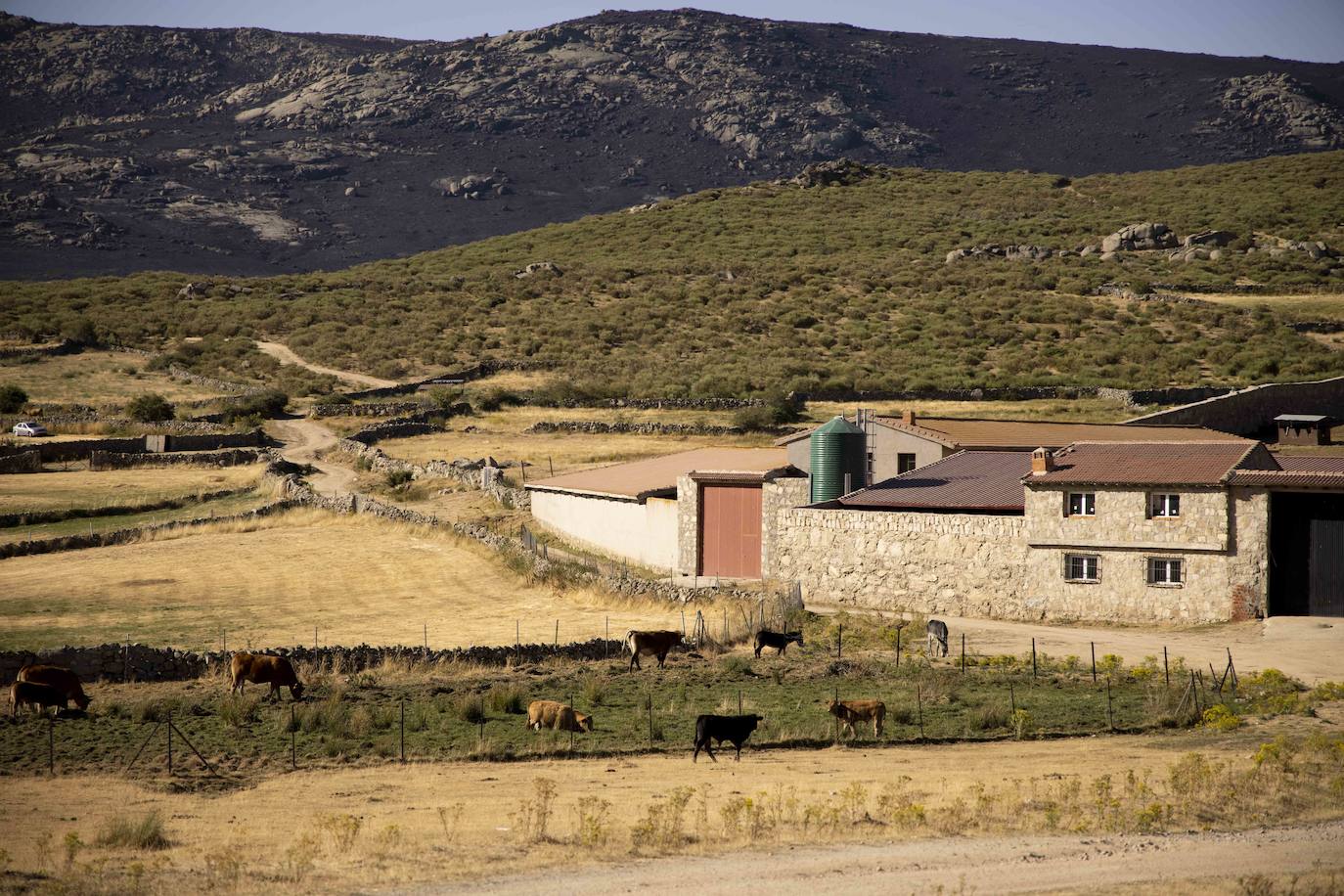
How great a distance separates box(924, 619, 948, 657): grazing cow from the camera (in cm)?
2862

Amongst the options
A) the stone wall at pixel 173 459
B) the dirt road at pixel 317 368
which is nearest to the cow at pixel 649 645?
the stone wall at pixel 173 459

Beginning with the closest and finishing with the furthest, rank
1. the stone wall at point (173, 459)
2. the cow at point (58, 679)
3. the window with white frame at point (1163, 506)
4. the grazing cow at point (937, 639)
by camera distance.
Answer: the cow at point (58, 679) → the grazing cow at point (937, 639) → the window with white frame at point (1163, 506) → the stone wall at point (173, 459)

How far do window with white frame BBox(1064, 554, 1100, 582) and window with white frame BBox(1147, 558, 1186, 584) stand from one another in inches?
44.6

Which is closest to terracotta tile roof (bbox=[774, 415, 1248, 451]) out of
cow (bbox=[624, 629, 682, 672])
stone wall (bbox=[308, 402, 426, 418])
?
cow (bbox=[624, 629, 682, 672])

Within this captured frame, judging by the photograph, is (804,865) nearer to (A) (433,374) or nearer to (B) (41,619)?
(B) (41,619)

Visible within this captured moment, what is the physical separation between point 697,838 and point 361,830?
13.1 ft

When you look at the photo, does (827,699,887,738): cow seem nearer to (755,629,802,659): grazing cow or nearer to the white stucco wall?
(755,629,802,659): grazing cow

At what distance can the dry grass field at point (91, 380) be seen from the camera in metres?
76.3

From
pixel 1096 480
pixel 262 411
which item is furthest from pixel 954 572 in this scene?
pixel 262 411

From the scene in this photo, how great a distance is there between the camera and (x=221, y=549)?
42656 mm

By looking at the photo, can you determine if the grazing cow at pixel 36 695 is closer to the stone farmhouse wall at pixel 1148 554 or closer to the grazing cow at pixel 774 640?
the grazing cow at pixel 774 640

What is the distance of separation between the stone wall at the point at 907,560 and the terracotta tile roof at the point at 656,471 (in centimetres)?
468

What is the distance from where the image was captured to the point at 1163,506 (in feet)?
105

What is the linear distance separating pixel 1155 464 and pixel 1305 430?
21386 millimetres
